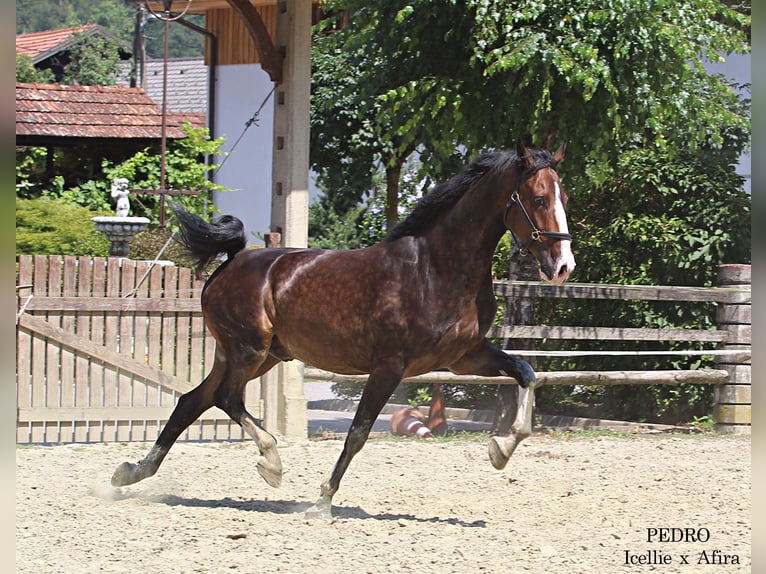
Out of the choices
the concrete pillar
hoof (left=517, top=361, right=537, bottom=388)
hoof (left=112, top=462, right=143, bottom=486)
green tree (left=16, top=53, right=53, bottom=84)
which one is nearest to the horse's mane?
hoof (left=517, top=361, right=537, bottom=388)

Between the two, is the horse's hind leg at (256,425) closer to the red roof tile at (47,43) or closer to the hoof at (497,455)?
the hoof at (497,455)

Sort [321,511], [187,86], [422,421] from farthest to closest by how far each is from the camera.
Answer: [187,86] → [422,421] → [321,511]

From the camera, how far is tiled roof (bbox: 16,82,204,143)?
17922 millimetres

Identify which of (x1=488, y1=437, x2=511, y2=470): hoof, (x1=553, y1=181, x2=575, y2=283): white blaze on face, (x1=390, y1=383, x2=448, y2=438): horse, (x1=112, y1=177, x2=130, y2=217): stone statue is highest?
(x1=112, y1=177, x2=130, y2=217): stone statue

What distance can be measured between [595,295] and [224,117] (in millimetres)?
13595

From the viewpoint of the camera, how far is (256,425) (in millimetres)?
5770

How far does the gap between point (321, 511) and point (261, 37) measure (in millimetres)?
4558

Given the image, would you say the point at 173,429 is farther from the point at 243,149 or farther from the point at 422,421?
the point at 243,149

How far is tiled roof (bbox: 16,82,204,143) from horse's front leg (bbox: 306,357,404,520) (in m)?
13.3

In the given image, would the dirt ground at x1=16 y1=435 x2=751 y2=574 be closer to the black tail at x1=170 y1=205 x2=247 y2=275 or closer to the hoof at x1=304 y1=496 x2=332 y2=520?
the hoof at x1=304 y1=496 x2=332 y2=520

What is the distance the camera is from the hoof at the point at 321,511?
5.30 meters

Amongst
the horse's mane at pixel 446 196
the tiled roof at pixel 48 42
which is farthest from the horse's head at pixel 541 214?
the tiled roof at pixel 48 42

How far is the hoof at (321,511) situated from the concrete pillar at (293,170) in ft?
10.3

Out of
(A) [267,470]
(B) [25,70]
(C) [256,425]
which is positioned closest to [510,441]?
(A) [267,470]
